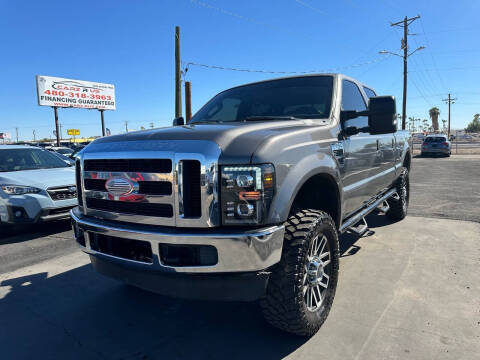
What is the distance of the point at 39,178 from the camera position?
5648mm

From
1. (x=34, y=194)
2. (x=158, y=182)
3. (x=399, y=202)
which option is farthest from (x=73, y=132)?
(x=158, y=182)

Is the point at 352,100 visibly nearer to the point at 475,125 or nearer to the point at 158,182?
the point at 158,182

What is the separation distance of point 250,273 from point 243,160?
67 cm

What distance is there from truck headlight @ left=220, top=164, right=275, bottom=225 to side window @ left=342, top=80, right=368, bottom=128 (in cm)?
163

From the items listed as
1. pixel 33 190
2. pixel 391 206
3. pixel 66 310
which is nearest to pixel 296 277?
pixel 66 310

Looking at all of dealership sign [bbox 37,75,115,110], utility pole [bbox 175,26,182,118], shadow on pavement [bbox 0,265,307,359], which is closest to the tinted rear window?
utility pole [bbox 175,26,182,118]

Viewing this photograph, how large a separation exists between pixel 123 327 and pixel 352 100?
3159 millimetres

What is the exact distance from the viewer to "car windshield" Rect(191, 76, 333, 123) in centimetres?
327

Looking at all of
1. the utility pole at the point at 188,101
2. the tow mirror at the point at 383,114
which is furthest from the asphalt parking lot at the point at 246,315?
the utility pole at the point at 188,101

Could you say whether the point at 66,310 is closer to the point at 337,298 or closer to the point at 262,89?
the point at 337,298

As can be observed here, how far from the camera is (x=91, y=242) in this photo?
8.42ft

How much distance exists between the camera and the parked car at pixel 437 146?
22266mm

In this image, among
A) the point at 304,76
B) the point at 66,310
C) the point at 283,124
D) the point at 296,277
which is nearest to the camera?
the point at 296,277

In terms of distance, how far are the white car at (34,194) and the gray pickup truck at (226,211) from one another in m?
3.09
